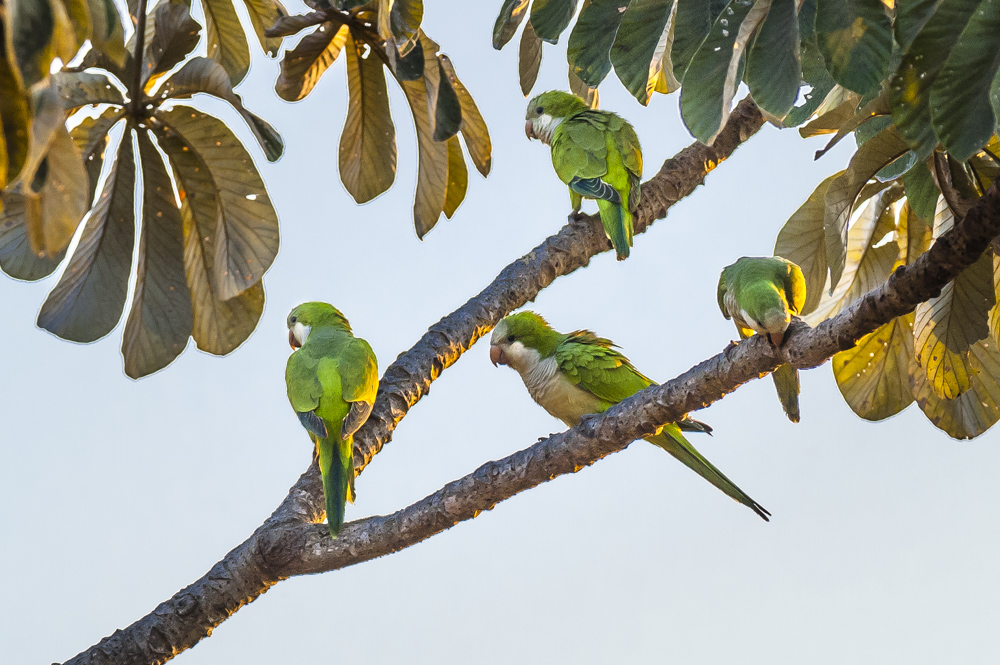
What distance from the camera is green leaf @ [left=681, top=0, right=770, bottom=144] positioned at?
1.50 m

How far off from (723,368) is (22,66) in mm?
1578

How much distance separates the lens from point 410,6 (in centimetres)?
210

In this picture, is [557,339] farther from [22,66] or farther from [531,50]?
[22,66]

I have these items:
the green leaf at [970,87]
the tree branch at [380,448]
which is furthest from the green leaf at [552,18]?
the tree branch at [380,448]

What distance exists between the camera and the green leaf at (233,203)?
2426mm

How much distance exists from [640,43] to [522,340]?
2110 millimetres

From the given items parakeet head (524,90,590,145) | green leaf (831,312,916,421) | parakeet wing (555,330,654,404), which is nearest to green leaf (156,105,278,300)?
parakeet wing (555,330,654,404)

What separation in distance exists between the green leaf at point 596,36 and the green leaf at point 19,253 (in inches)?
63.6

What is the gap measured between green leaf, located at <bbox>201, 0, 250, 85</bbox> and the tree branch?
4.51 feet

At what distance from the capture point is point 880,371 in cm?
257

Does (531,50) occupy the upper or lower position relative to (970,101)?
upper

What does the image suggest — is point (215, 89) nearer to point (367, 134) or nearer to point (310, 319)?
point (367, 134)

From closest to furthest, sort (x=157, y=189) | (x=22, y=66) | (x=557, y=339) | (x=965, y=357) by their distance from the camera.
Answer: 1. (x=22, y=66)
2. (x=965, y=357)
3. (x=157, y=189)
4. (x=557, y=339)

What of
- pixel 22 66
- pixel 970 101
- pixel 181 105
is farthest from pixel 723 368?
pixel 181 105
